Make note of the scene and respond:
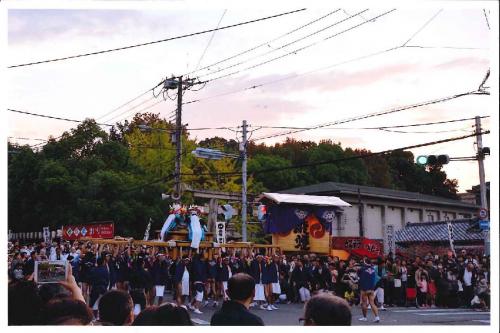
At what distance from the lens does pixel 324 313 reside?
8.58ft

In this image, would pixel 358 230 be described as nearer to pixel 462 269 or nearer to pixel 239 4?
pixel 462 269

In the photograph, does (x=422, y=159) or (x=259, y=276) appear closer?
(x=422, y=159)

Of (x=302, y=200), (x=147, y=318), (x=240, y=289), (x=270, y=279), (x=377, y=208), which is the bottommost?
(x=270, y=279)

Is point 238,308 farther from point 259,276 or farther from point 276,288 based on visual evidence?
point 276,288

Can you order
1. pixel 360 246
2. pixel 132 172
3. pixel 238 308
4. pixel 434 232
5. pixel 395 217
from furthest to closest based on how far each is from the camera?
pixel 395 217 < pixel 434 232 < pixel 132 172 < pixel 360 246 < pixel 238 308

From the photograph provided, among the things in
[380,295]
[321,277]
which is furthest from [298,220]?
[380,295]

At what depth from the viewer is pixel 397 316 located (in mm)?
11227

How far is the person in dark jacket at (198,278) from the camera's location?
1130 cm

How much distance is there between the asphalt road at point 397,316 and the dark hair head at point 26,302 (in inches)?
238

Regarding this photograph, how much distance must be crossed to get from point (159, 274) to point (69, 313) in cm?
840

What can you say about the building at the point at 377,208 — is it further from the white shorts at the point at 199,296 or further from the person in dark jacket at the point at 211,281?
the white shorts at the point at 199,296

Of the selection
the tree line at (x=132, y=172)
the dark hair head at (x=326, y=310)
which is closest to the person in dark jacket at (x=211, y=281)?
the tree line at (x=132, y=172)

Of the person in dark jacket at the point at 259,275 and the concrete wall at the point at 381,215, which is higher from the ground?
the concrete wall at the point at 381,215

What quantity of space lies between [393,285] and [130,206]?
10663 mm
